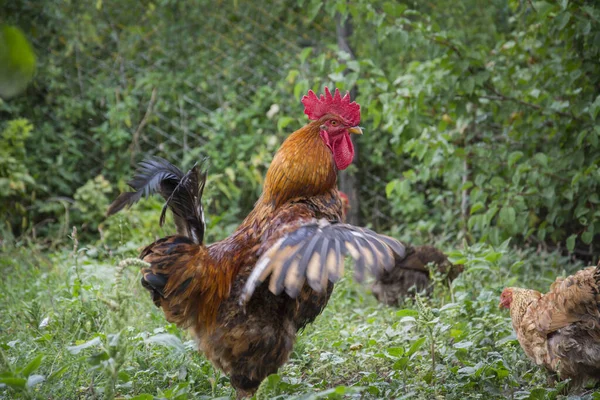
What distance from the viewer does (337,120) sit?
347 centimetres

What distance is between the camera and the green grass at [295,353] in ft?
8.62

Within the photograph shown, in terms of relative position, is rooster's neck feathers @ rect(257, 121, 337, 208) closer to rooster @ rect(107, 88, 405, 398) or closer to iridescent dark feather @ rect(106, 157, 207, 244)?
rooster @ rect(107, 88, 405, 398)

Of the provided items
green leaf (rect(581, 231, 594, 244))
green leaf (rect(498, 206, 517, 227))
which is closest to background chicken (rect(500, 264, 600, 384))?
green leaf (rect(498, 206, 517, 227))

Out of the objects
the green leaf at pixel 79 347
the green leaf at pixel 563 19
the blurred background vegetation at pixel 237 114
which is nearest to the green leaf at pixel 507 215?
the blurred background vegetation at pixel 237 114

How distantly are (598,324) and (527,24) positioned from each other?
2885mm

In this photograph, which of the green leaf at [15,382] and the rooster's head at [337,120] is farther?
the rooster's head at [337,120]

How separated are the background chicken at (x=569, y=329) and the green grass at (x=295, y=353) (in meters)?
0.14

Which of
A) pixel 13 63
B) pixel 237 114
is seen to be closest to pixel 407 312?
pixel 13 63

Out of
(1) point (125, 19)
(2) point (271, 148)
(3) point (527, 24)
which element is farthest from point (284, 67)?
(3) point (527, 24)

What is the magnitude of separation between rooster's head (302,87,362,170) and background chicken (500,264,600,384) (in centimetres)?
137

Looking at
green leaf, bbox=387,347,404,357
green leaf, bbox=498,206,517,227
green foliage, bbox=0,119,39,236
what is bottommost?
green foliage, bbox=0,119,39,236

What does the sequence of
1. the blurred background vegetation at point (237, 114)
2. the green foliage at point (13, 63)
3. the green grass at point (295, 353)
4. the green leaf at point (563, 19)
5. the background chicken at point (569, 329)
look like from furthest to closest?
the blurred background vegetation at point (237, 114) → the green leaf at point (563, 19) → the background chicken at point (569, 329) → the green grass at point (295, 353) → the green foliage at point (13, 63)

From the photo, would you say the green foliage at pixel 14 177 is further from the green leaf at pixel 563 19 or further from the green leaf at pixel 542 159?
the green leaf at pixel 563 19

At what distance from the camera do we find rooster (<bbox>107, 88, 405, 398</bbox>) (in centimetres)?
285
